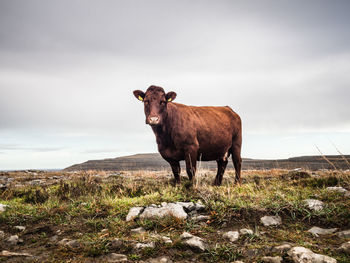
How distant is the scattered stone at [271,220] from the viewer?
3.64 meters

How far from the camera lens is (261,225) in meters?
3.66

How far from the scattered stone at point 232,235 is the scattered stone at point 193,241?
1.28 feet

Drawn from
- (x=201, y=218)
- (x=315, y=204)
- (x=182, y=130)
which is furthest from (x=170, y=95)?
(x=315, y=204)

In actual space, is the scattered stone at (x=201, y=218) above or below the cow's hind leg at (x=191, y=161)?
below

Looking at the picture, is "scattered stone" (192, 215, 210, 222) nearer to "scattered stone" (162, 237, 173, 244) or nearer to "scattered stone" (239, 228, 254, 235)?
"scattered stone" (239, 228, 254, 235)

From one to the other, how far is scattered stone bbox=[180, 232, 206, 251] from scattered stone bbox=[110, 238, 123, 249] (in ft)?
2.51

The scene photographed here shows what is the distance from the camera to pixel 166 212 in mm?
4062

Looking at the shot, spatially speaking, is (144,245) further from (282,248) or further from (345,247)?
(345,247)

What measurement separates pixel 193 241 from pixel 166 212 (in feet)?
3.52

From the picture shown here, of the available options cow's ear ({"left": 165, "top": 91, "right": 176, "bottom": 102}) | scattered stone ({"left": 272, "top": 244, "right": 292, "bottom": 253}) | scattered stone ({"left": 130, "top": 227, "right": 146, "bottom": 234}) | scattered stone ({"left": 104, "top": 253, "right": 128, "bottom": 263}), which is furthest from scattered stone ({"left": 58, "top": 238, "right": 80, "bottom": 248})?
cow's ear ({"left": 165, "top": 91, "right": 176, "bottom": 102})

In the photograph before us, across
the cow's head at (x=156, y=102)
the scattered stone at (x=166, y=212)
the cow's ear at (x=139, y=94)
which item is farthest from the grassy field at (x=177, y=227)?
the cow's ear at (x=139, y=94)

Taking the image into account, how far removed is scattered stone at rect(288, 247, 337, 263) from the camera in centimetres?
244

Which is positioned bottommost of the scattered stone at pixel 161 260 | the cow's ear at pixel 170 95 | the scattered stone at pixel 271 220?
the scattered stone at pixel 161 260

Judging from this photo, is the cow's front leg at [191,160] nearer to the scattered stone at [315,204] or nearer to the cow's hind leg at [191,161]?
the cow's hind leg at [191,161]
